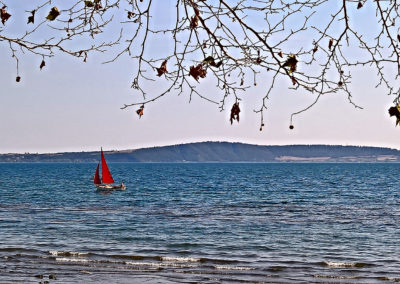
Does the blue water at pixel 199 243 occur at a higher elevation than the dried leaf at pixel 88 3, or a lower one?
lower

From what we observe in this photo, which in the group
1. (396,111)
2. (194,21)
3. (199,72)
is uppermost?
(194,21)

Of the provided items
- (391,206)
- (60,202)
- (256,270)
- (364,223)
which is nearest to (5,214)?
(60,202)

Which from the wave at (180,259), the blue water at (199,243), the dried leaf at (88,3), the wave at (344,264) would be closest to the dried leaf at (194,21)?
the dried leaf at (88,3)

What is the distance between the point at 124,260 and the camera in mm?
21703

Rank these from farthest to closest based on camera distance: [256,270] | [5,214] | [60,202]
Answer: [60,202]
[5,214]
[256,270]

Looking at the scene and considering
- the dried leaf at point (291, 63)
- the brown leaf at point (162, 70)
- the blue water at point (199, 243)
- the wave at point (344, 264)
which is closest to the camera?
the dried leaf at point (291, 63)

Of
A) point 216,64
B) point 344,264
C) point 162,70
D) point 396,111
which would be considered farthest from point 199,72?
point 344,264

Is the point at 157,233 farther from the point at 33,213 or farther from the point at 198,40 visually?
the point at 198,40

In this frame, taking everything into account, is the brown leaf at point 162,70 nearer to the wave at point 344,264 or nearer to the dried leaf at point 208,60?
the dried leaf at point 208,60

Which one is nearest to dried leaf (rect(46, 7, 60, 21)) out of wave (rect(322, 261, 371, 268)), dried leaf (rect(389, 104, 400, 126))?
dried leaf (rect(389, 104, 400, 126))

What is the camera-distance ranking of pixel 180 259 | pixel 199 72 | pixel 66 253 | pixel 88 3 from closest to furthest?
pixel 199 72 < pixel 88 3 < pixel 180 259 < pixel 66 253

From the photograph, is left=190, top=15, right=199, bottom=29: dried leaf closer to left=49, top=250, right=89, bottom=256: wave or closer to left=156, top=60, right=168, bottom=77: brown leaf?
left=156, top=60, right=168, bottom=77: brown leaf

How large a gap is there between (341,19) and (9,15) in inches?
94.6

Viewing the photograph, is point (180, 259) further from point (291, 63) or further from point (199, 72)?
point (291, 63)
